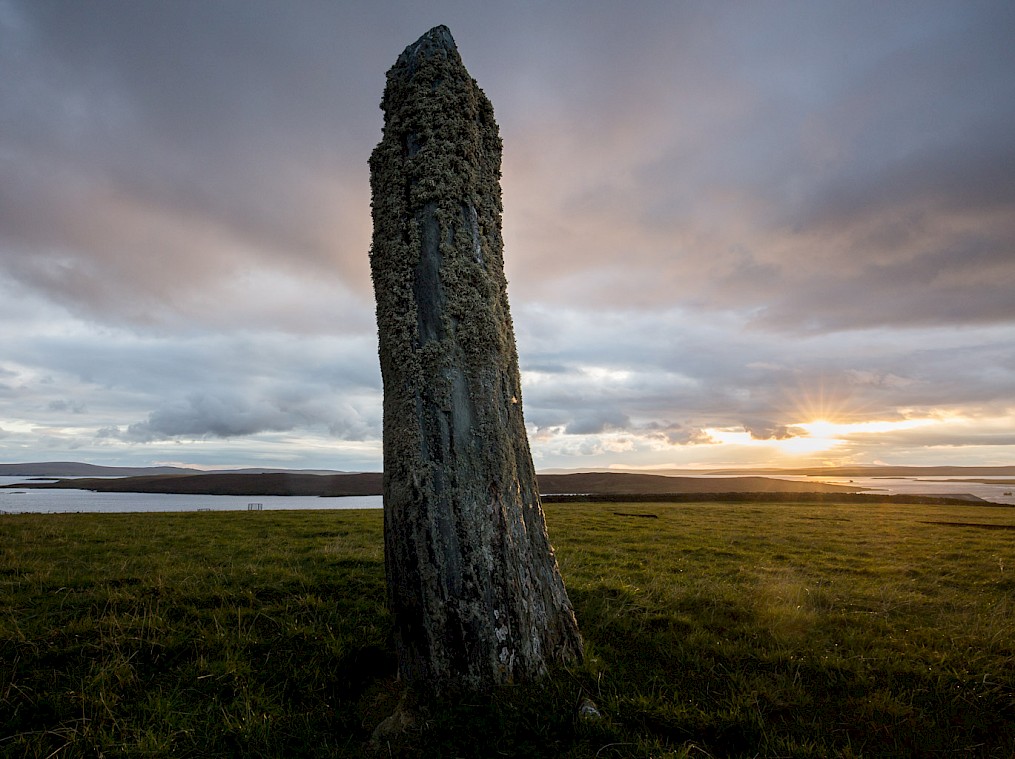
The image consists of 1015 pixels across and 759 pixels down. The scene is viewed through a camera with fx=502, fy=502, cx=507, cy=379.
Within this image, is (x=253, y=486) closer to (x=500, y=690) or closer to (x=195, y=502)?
(x=195, y=502)

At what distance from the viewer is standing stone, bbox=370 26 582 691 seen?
14.0ft

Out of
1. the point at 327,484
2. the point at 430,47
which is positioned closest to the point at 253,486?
the point at 327,484

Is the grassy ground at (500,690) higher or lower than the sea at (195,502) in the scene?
higher

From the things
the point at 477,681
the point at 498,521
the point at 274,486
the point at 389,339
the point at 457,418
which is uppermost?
the point at 389,339

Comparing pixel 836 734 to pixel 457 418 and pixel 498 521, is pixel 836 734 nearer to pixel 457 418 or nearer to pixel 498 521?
pixel 498 521

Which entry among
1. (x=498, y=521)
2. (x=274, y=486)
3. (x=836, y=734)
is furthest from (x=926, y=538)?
(x=274, y=486)

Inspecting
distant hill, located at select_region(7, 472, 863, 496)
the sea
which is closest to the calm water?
the sea

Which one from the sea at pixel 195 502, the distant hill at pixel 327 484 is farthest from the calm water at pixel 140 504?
the distant hill at pixel 327 484

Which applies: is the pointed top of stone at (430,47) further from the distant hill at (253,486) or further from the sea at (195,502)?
the distant hill at (253,486)

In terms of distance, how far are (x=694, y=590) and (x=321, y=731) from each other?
5.61m

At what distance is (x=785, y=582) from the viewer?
8.59 meters

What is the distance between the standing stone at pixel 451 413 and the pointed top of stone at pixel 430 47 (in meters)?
0.02

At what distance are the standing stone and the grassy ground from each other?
0.42 metres

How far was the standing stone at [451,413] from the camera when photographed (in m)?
4.25
